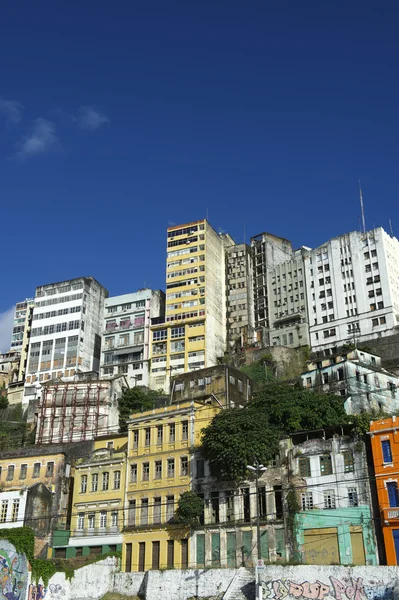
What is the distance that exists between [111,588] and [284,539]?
1593cm

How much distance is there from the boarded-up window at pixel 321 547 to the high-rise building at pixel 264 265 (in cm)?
6458

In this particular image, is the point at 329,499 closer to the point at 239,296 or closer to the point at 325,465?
the point at 325,465

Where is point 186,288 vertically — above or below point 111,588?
above

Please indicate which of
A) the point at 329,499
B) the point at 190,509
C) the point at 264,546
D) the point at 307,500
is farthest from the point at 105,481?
the point at 329,499

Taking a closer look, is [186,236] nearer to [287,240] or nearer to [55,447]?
[287,240]

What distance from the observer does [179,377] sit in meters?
93.2

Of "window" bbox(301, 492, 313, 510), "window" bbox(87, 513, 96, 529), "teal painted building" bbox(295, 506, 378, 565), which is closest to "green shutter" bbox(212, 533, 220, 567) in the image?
"teal painted building" bbox(295, 506, 378, 565)

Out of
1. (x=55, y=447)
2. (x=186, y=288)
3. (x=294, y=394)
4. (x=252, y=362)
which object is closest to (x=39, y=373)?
(x=186, y=288)

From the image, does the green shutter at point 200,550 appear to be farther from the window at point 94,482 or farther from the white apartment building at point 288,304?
the white apartment building at point 288,304

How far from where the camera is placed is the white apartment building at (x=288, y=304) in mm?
110500

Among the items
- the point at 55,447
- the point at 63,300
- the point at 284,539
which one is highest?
the point at 63,300

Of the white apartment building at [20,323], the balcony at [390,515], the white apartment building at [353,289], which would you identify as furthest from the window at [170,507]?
the white apartment building at [20,323]

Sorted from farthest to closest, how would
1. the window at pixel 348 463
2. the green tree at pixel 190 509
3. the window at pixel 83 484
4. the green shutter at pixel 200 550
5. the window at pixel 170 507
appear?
the window at pixel 83 484 < the window at pixel 170 507 < the green tree at pixel 190 509 < the green shutter at pixel 200 550 < the window at pixel 348 463

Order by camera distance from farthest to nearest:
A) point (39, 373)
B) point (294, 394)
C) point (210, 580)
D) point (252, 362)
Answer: point (39, 373) < point (252, 362) < point (294, 394) < point (210, 580)
